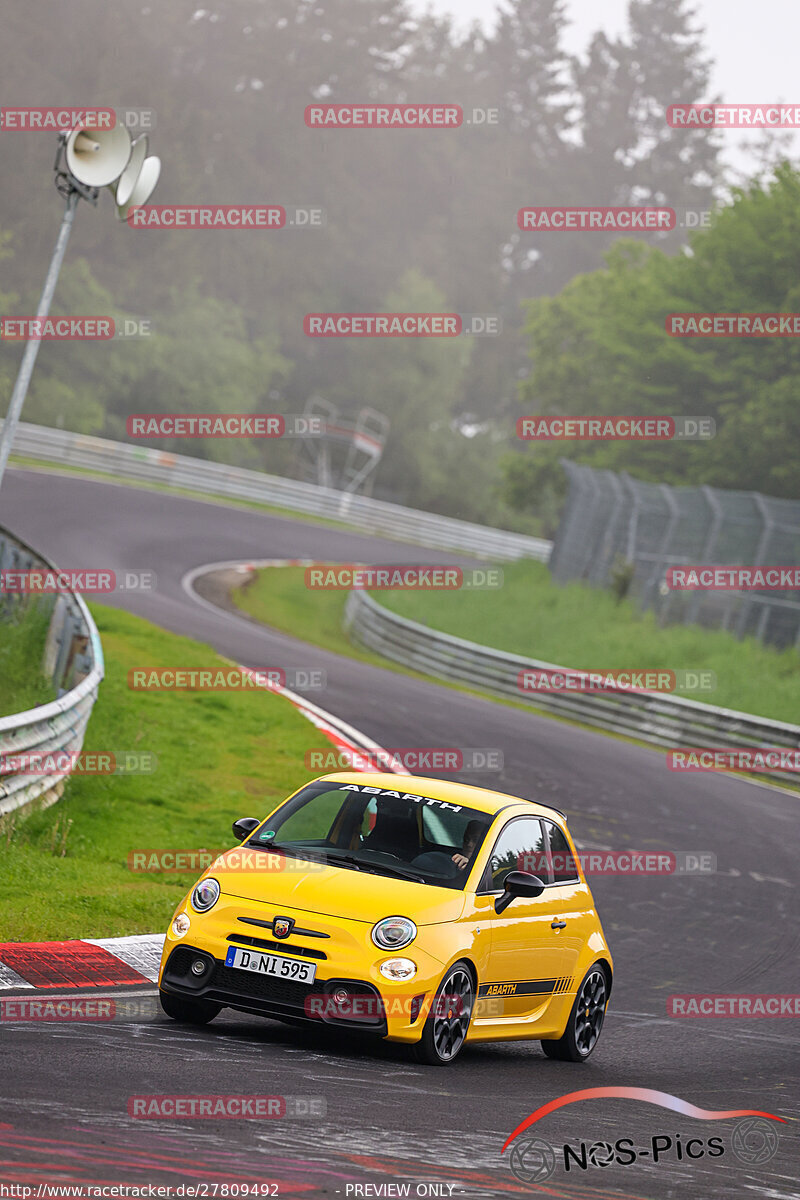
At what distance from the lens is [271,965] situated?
7.32 metres

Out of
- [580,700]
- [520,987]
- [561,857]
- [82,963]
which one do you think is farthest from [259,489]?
[520,987]

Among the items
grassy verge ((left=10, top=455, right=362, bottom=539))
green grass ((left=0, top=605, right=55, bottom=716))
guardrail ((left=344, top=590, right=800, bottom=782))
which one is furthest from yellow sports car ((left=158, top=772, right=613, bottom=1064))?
grassy verge ((left=10, top=455, right=362, bottom=539))

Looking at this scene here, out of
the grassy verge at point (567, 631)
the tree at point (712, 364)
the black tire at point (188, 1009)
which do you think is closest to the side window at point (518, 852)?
the black tire at point (188, 1009)

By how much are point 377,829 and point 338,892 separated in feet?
2.83

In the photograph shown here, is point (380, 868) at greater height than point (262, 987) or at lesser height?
greater

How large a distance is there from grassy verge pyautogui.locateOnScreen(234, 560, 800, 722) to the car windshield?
674 inches

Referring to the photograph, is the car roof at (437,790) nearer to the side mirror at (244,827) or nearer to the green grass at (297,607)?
the side mirror at (244,827)

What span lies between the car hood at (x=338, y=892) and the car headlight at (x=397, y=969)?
0.24 meters

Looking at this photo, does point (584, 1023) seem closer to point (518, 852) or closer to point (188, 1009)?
point (518, 852)

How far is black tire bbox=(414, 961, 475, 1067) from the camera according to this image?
292 inches

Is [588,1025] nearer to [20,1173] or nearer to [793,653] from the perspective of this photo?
[20,1173]

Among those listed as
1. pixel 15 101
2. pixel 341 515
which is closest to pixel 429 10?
pixel 15 101

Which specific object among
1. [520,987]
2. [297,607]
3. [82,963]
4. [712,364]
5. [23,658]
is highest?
[712,364]

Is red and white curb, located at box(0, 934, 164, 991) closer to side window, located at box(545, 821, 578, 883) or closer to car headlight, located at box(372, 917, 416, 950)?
car headlight, located at box(372, 917, 416, 950)
